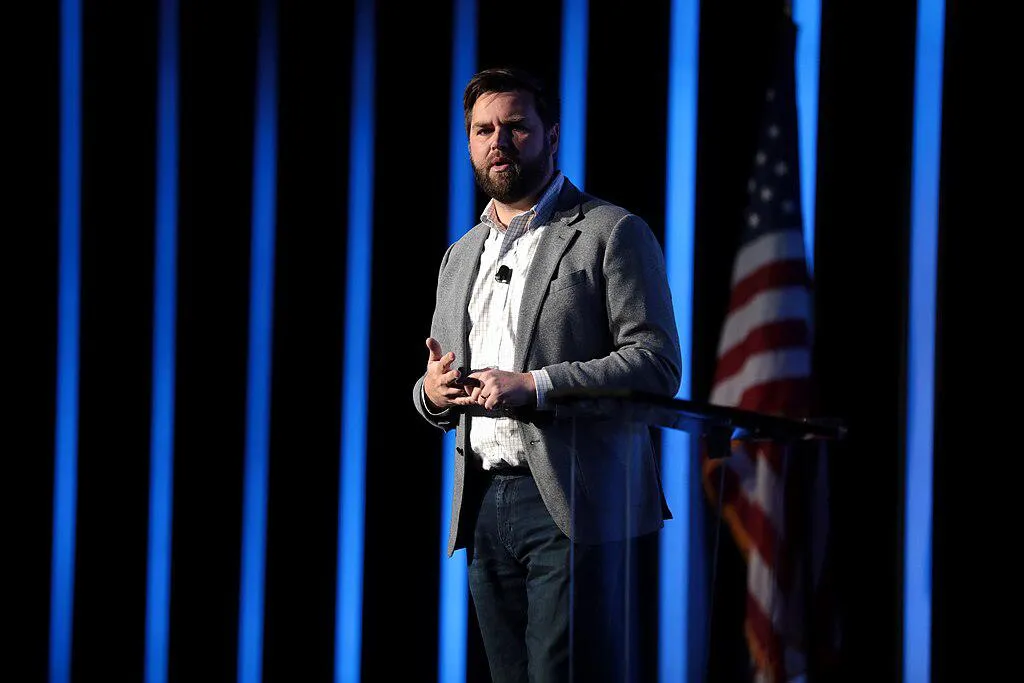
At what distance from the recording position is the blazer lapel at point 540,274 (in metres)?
1.61

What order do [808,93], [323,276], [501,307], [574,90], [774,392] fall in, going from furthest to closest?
[323,276], [574,90], [808,93], [774,392], [501,307]

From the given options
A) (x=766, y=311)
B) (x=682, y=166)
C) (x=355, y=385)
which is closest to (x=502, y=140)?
(x=766, y=311)

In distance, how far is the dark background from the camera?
8.09ft

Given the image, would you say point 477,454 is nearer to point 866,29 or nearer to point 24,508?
point 866,29

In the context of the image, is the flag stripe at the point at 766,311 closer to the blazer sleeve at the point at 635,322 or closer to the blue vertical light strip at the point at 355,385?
the blazer sleeve at the point at 635,322

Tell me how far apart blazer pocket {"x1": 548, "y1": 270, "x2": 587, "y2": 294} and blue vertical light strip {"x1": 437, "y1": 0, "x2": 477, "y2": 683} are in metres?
1.36

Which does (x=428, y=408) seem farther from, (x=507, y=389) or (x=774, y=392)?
(x=774, y=392)

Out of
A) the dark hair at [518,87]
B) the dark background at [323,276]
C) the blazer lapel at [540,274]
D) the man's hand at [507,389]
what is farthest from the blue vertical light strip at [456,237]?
the man's hand at [507,389]

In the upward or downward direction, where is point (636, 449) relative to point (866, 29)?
downward

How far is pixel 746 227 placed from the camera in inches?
96.0

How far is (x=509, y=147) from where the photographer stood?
5.65 feet

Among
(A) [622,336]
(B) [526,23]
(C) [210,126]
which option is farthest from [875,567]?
(C) [210,126]

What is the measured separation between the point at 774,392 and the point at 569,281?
0.78m

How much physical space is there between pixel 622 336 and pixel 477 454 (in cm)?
30
